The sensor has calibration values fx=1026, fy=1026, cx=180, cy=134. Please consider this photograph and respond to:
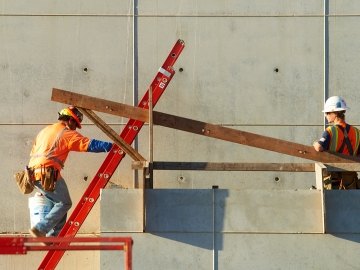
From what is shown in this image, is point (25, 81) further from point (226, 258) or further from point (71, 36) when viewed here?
point (226, 258)

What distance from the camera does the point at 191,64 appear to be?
12.1 m

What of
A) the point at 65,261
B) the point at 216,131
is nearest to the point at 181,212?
the point at 216,131

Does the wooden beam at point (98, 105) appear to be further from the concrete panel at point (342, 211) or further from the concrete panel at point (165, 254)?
the concrete panel at point (342, 211)

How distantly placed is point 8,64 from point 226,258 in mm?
3742

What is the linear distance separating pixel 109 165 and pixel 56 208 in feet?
2.49

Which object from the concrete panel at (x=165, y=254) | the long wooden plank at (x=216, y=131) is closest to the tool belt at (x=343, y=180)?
the long wooden plank at (x=216, y=131)

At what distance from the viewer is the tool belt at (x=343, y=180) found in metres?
10.7

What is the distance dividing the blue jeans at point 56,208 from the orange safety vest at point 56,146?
0.21 metres

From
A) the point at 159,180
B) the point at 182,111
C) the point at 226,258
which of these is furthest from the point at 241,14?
the point at 226,258

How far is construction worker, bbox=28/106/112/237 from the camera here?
1107 cm

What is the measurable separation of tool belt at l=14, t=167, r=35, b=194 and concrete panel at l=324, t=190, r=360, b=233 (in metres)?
3.21

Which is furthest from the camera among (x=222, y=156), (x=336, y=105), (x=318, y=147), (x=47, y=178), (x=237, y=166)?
(x=222, y=156)

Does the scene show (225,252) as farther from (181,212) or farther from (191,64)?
(191,64)

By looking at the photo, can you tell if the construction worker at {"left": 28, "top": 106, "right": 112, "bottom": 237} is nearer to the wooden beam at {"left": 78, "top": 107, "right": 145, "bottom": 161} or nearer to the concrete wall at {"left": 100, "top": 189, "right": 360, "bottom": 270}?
the wooden beam at {"left": 78, "top": 107, "right": 145, "bottom": 161}
